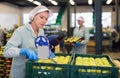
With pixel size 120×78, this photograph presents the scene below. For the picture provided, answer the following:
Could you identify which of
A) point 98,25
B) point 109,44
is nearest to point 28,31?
point 98,25

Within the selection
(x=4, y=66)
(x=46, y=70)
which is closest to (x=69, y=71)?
(x=46, y=70)

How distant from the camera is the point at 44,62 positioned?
1.87 m

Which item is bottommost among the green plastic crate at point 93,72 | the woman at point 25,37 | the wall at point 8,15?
the green plastic crate at point 93,72

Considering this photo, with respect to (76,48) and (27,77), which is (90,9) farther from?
(27,77)

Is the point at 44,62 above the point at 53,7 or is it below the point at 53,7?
below

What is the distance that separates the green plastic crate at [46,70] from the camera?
181 centimetres

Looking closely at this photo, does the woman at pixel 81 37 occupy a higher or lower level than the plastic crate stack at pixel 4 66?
higher

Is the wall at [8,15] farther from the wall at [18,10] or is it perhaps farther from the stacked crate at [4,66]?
Answer: the stacked crate at [4,66]

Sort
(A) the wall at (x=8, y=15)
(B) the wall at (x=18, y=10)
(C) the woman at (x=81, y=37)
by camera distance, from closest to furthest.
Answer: (C) the woman at (x=81, y=37), (A) the wall at (x=8, y=15), (B) the wall at (x=18, y=10)

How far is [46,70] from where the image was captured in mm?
1832

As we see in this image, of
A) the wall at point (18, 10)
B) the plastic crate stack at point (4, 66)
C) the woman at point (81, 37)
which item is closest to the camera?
the woman at point (81, 37)

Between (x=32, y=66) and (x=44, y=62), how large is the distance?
102 mm

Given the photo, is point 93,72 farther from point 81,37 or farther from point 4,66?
point 4,66

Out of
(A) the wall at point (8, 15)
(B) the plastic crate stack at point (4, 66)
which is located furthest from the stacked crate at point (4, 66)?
(A) the wall at point (8, 15)
